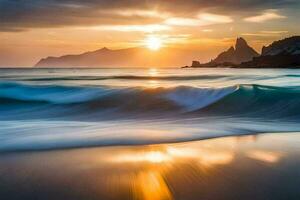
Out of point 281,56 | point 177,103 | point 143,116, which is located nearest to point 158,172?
point 143,116

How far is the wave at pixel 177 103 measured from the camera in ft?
38.3

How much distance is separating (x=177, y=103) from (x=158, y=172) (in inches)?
361

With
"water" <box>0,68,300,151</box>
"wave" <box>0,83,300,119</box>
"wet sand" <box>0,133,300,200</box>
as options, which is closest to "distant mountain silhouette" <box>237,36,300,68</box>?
"wave" <box>0,83,300,119</box>

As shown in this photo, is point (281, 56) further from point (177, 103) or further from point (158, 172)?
point (158, 172)

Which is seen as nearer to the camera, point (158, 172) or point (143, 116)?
point (158, 172)

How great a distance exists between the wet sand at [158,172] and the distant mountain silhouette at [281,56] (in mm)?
118768

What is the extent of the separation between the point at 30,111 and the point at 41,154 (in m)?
8.30

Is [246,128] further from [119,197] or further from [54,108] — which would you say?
[54,108]

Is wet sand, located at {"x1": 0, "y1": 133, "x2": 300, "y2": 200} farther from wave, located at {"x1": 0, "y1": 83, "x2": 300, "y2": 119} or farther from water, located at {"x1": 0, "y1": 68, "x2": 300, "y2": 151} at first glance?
wave, located at {"x1": 0, "y1": 83, "x2": 300, "y2": 119}

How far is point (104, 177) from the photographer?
4.11 meters

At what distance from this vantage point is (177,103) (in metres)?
13.4

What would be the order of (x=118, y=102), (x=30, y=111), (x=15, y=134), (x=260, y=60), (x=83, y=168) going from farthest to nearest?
(x=260, y=60) < (x=118, y=102) < (x=30, y=111) < (x=15, y=134) < (x=83, y=168)

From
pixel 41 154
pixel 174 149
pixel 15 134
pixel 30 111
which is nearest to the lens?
pixel 41 154

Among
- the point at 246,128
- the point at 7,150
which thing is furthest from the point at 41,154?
the point at 246,128
